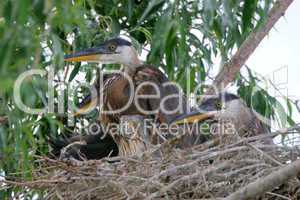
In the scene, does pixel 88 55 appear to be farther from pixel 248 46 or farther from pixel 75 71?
pixel 248 46

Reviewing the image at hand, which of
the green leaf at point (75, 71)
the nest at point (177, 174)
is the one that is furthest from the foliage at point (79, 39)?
the nest at point (177, 174)

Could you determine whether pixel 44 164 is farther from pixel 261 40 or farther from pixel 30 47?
pixel 30 47

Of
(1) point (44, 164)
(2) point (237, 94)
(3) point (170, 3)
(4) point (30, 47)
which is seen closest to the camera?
(4) point (30, 47)

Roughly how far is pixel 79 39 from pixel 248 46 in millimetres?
1037

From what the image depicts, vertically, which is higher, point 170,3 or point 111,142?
point 170,3

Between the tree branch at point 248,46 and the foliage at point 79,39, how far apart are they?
0.23 feet

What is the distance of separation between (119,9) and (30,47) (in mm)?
2871

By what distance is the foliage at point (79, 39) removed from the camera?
183 cm

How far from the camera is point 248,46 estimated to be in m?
4.23

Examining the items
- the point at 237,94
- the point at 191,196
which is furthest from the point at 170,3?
the point at 237,94

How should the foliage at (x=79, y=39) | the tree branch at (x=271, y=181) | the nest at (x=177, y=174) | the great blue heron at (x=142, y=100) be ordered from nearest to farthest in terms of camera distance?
1. the foliage at (x=79, y=39)
2. the tree branch at (x=271, y=181)
3. the nest at (x=177, y=174)
4. the great blue heron at (x=142, y=100)

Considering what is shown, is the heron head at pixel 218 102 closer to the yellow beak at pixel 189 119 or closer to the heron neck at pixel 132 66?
the yellow beak at pixel 189 119

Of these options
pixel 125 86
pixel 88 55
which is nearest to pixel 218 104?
pixel 125 86

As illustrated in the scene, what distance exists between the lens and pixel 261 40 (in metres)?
4.29
